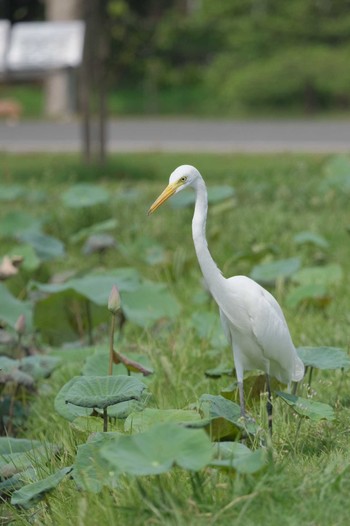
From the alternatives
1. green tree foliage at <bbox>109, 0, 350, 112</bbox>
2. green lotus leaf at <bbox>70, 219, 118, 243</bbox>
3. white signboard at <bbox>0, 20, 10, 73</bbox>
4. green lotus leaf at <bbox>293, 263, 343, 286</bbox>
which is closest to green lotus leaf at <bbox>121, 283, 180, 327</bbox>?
green lotus leaf at <bbox>293, 263, 343, 286</bbox>

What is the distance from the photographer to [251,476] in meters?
2.65

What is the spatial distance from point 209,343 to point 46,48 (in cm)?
585

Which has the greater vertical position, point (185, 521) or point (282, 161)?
point (185, 521)

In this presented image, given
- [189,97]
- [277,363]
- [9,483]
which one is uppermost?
[277,363]

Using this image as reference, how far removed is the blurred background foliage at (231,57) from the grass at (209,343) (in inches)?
227

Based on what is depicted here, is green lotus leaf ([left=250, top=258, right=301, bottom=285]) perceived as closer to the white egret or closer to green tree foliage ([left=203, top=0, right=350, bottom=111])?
the white egret

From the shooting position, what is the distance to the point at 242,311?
3.19 meters

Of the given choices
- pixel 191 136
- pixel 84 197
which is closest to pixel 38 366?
pixel 84 197

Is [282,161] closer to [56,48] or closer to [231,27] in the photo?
[56,48]

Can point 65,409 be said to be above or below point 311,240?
above

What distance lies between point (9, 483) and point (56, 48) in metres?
6.84

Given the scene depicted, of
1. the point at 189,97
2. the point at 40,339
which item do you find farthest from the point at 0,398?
the point at 189,97

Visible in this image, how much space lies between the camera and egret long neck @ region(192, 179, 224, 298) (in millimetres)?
3074

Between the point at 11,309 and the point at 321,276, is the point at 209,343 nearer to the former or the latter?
the point at 11,309
